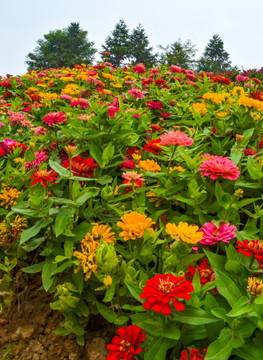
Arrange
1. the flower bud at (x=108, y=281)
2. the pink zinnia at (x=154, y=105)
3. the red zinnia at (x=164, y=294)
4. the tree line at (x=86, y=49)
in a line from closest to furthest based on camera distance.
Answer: the red zinnia at (x=164, y=294) < the flower bud at (x=108, y=281) < the pink zinnia at (x=154, y=105) < the tree line at (x=86, y=49)

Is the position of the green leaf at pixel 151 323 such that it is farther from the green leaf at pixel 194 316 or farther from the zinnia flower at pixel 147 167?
the zinnia flower at pixel 147 167

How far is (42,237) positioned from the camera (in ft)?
5.12

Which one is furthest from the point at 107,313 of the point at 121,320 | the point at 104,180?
the point at 104,180

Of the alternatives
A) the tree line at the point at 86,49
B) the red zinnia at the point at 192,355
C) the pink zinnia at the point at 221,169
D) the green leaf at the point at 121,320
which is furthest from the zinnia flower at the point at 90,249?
the tree line at the point at 86,49

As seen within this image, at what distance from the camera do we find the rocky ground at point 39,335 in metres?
1.39

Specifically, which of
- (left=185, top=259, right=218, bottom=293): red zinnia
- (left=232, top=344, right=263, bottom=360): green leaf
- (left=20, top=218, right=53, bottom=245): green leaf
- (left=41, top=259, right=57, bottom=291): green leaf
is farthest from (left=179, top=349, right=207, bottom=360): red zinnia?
(left=20, top=218, right=53, bottom=245): green leaf

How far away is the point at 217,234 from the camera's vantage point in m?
1.34

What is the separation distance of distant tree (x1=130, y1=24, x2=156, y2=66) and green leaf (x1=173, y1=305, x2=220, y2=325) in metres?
39.4

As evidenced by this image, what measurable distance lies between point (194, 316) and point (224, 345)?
0.12 meters

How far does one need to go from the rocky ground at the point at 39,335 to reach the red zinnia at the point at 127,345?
386mm

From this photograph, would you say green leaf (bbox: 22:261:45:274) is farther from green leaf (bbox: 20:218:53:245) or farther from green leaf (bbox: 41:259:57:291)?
green leaf (bbox: 20:218:53:245)

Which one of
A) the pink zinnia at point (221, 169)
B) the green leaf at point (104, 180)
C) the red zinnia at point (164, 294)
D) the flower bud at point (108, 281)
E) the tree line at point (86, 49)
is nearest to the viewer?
the red zinnia at point (164, 294)

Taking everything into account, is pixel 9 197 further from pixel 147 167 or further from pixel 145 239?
pixel 145 239

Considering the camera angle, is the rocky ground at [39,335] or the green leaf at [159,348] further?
the rocky ground at [39,335]
